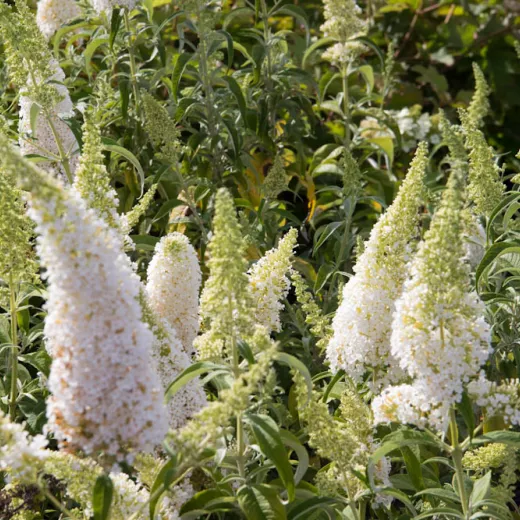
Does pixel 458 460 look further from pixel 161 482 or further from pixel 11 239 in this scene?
pixel 11 239

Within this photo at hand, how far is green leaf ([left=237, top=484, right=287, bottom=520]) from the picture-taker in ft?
6.66

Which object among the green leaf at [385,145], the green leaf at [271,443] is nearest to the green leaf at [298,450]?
the green leaf at [271,443]

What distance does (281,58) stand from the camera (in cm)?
455

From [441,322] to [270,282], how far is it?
73cm

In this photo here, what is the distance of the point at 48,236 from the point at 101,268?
0.38 feet

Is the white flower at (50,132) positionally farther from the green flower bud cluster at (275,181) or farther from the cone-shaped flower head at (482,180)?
the cone-shaped flower head at (482,180)

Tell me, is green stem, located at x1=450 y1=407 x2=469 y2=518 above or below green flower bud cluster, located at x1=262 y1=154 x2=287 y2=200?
below

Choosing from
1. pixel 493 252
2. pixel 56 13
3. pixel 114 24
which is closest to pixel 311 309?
pixel 493 252

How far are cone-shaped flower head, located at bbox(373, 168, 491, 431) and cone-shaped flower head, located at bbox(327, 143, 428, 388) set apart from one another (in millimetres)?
305

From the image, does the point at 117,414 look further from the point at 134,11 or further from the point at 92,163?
the point at 134,11

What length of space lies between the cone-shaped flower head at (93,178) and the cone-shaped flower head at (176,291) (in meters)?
0.30

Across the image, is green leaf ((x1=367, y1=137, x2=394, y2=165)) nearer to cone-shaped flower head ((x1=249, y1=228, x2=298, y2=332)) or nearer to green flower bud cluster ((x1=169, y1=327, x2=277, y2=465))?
cone-shaped flower head ((x1=249, y1=228, x2=298, y2=332))

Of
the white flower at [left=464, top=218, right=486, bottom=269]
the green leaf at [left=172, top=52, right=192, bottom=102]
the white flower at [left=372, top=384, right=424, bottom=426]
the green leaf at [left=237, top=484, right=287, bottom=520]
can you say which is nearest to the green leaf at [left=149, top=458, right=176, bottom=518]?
the green leaf at [left=237, top=484, right=287, bottom=520]

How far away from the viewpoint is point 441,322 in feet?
6.23
